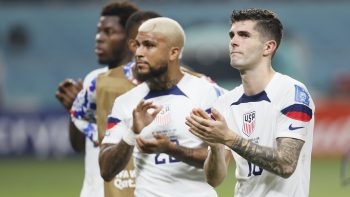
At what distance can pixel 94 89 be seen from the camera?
7.83m

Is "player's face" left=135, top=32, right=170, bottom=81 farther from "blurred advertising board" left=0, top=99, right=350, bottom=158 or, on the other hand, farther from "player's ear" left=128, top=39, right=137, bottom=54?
"blurred advertising board" left=0, top=99, right=350, bottom=158

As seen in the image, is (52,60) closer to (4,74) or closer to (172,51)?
(4,74)

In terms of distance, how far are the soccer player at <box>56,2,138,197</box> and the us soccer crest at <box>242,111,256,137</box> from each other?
2.33 meters

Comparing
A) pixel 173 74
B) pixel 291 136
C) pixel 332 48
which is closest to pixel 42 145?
pixel 332 48

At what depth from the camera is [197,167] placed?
253 inches

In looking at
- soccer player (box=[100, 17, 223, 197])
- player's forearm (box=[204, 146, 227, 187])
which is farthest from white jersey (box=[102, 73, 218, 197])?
player's forearm (box=[204, 146, 227, 187])

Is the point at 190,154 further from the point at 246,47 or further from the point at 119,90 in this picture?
the point at 119,90

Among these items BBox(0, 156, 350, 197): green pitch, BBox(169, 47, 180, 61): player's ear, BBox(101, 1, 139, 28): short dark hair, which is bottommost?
BBox(0, 156, 350, 197): green pitch

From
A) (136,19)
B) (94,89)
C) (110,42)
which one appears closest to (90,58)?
(110,42)

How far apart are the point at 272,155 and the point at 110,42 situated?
318 cm

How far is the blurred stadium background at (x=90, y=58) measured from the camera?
21656 millimetres

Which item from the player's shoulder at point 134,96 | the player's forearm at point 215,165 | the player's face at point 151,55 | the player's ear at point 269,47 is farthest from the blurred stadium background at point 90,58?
the player's ear at point 269,47

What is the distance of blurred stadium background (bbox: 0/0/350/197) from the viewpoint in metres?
21.7

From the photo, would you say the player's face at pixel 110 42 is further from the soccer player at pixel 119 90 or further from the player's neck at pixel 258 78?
the player's neck at pixel 258 78
